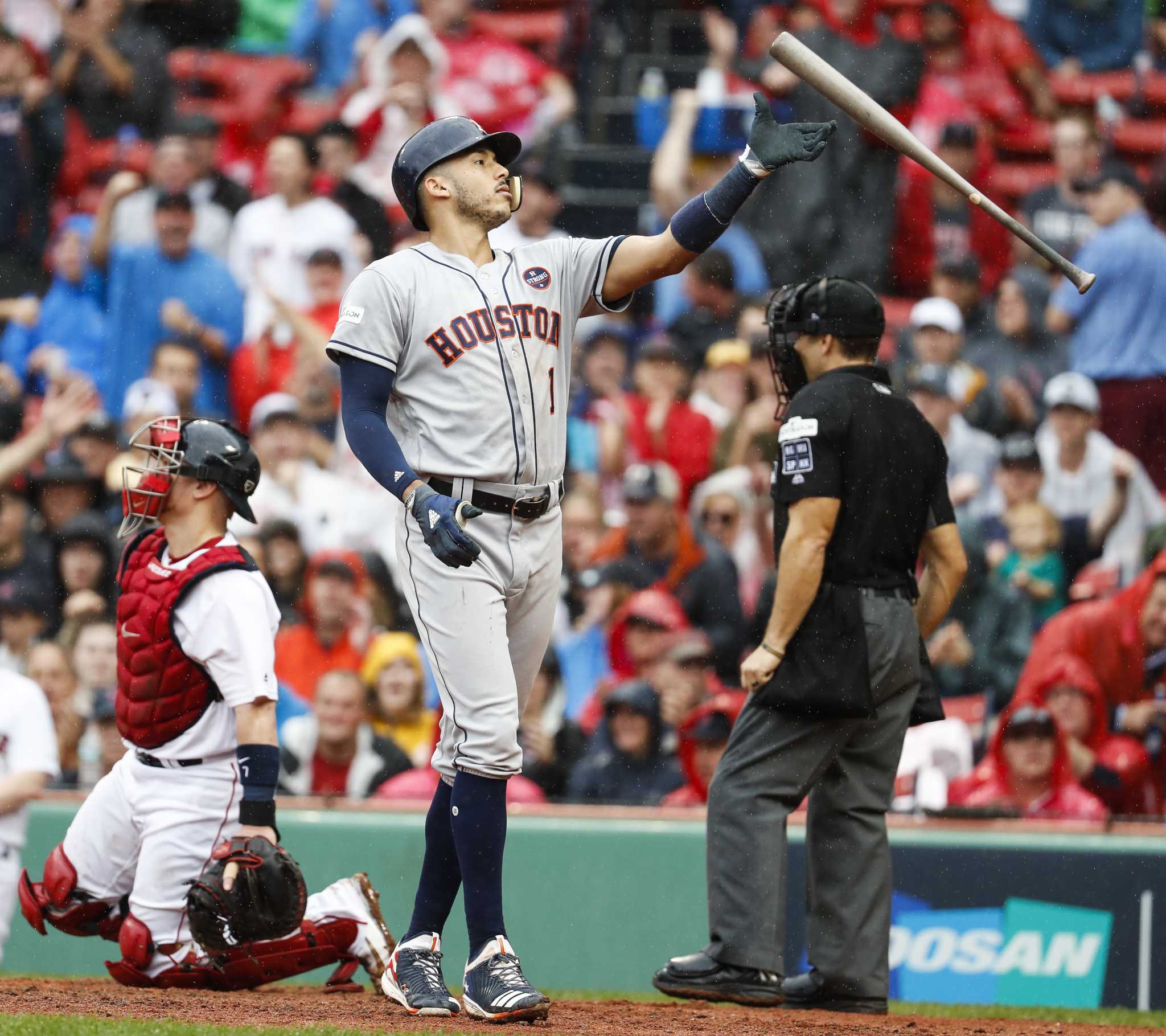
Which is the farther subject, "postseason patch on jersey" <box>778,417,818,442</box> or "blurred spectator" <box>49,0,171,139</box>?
"blurred spectator" <box>49,0,171,139</box>

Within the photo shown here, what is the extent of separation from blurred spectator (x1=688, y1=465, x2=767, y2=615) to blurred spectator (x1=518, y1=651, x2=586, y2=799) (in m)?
1.19

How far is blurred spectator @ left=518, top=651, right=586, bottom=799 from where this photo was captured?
7242mm

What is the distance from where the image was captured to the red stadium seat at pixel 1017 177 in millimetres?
10969

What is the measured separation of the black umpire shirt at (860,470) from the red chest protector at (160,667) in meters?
1.53

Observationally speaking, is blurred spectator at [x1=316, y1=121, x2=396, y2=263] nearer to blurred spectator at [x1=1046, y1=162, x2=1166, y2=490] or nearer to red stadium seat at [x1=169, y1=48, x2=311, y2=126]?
red stadium seat at [x1=169, y1=48, x2=311, y2=126]

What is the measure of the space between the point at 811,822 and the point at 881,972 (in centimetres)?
45

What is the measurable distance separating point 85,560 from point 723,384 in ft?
10.6

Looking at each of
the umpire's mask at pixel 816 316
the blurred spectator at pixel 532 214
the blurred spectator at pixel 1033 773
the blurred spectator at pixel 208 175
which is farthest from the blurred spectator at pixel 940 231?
the umpire's mask at pixel 816 316

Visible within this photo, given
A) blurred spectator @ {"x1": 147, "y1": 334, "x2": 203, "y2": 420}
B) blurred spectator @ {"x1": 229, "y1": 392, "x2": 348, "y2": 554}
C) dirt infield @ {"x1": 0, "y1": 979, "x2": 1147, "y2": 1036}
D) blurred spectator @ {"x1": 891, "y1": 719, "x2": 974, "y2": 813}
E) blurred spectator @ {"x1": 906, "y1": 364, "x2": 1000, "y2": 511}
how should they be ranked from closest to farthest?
1. dirt infield @ {"x1": 0, "y1": 979, "x2": 1147, "y2": 1036}
2. blurred spectator @ {"x1": 891, "y1": 719, "x2": 974, "y2": 813}
3. blurred spectator @ {"x1": 906, "y1": 364, "x2": 1000, "y2": 511}
4. blurred spectator @ {"x1": 229, "y1": 392, "x2": 348, "y2": 554}
5. blurred spectator @ {"x1": 147, "y1": 334, "x2": 203, "y2": 420}

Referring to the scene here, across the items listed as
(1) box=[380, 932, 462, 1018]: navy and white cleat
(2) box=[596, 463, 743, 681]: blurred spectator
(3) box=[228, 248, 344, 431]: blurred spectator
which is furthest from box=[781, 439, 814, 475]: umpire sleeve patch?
(3) box=[228, 248, 344, 431]: blurred spectator

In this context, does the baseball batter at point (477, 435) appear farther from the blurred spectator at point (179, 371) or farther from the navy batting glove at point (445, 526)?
the blurred spectator at point (179, 371)

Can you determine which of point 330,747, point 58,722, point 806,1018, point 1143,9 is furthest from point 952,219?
point 806,1018

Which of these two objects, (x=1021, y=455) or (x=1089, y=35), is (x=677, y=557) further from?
(x=1089, y=35)

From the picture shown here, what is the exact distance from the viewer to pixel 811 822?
503cm
